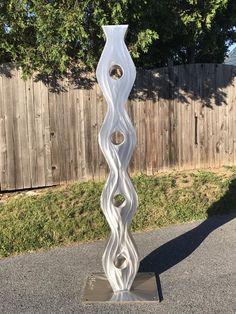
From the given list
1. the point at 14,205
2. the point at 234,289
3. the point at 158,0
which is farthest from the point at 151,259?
the point at 158,0

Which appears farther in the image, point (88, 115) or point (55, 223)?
point (88, 115)

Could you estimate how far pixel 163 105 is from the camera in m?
8.04

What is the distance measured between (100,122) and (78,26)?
1840 millimetres

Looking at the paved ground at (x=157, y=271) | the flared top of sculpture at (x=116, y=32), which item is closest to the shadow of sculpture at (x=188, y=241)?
the paved ground at (x=157, y=271)

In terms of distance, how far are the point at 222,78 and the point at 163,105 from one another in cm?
123

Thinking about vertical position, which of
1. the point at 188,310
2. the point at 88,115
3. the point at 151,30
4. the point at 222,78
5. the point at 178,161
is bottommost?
the point at 188,310

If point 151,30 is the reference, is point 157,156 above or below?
below

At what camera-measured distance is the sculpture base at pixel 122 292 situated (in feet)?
13.5

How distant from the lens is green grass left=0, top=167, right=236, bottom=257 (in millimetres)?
5758

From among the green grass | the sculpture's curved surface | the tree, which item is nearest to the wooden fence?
the green grass

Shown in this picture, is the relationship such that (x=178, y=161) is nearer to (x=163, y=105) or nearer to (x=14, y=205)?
(x=163, y=105)

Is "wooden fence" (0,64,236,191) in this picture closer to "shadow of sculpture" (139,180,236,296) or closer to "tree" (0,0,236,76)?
"tree" (0,0,236,76)

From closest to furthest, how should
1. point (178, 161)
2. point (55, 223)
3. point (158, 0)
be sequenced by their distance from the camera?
1. point (55, 223)
2. point (158, 0)
3. point (178, 161)

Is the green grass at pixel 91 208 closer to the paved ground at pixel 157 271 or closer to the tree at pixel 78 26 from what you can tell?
the paved ground at pixel 157 271
